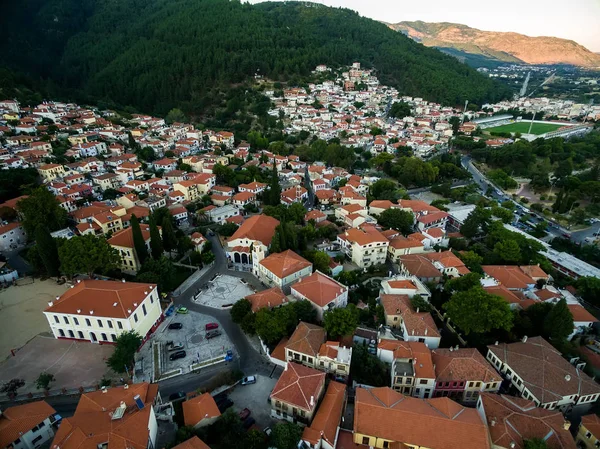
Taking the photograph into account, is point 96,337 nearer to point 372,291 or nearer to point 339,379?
point 339,379

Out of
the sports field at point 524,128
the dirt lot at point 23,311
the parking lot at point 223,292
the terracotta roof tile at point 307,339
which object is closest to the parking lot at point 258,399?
the terracotta roof tile at point 307,339

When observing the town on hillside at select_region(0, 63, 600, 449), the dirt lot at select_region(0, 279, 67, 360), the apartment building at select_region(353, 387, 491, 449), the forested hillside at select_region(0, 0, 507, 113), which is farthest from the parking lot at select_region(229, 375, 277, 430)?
the forested hillside at select_region(0, 0, 507, 113)

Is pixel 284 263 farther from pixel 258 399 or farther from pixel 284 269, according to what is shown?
pixel 258 399

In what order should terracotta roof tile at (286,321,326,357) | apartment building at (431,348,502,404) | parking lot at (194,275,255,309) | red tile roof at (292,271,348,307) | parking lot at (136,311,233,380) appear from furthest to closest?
parking lot at (194,275,255,309) < red tile roof at (292,271,348,307) < parking lot at (136,311,233,380) < terracotta roof tile at (286,321,326,357) < apartment building at (431,348,502,404)

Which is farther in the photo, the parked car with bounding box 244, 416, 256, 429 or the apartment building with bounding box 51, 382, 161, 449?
the parked car with bounding box 244, 416, 256, 429

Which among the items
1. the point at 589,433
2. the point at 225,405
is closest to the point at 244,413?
the point at 225,405

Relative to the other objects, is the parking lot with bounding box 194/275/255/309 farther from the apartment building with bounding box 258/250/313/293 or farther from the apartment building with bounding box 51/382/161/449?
the apartment building with bounding box 51/382/161/449

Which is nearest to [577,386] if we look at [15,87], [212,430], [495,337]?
[495,337]

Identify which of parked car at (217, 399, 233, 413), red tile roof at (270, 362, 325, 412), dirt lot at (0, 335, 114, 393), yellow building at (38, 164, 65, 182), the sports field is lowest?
dirt lot at (0, 335, 114, 393)
